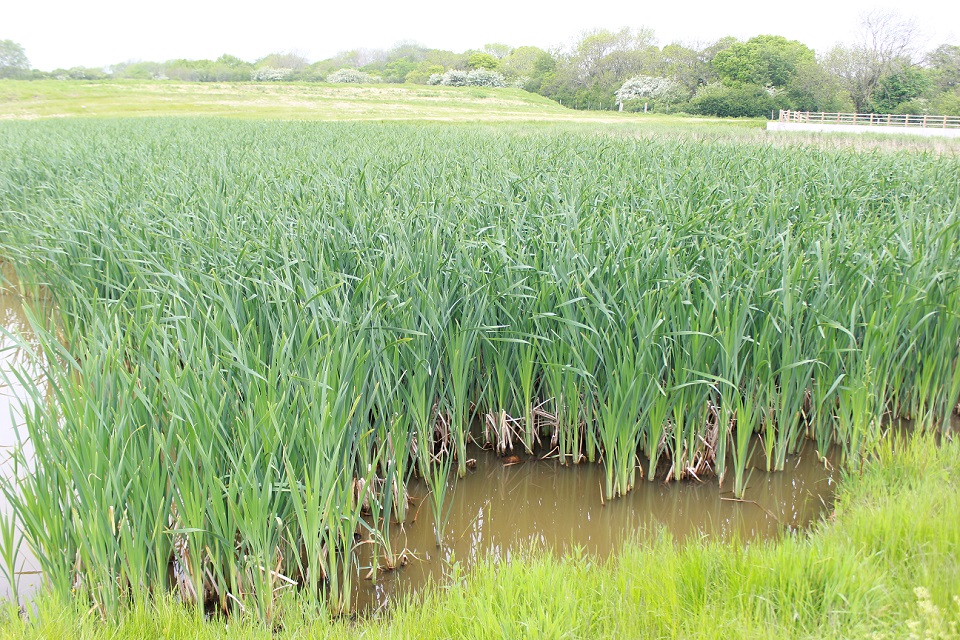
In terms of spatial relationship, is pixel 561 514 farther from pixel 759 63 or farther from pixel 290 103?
pixel 759 63

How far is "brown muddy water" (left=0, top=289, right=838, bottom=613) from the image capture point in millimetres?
2564

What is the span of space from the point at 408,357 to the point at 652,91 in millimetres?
54229

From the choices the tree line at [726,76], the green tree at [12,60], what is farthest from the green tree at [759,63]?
the green tree at [12,60]

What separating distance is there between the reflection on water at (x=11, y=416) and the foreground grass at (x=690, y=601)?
0.61m

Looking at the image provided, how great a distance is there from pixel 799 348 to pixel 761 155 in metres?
5.05

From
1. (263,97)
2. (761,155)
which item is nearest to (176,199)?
(761,155)

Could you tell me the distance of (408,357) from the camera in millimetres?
2969

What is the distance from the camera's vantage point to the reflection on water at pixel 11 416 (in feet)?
7.83

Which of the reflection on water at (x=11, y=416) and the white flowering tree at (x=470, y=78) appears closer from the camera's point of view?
the reflection on water at (x=11, y=416)

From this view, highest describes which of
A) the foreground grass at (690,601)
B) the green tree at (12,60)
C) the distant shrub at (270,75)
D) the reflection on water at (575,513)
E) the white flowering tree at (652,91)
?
the green tree at (12,60)

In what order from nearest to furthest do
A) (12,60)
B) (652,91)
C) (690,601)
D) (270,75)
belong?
(690,601) → (652,91) → (270,75) → (12,60)

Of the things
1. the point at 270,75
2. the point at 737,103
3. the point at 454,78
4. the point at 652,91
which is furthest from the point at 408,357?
the point at 270,75

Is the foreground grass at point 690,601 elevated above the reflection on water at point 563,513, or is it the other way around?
the foreground grass at point 690,601

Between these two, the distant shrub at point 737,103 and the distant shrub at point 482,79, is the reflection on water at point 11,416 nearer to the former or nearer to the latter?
the distant shrub at point 737,103
